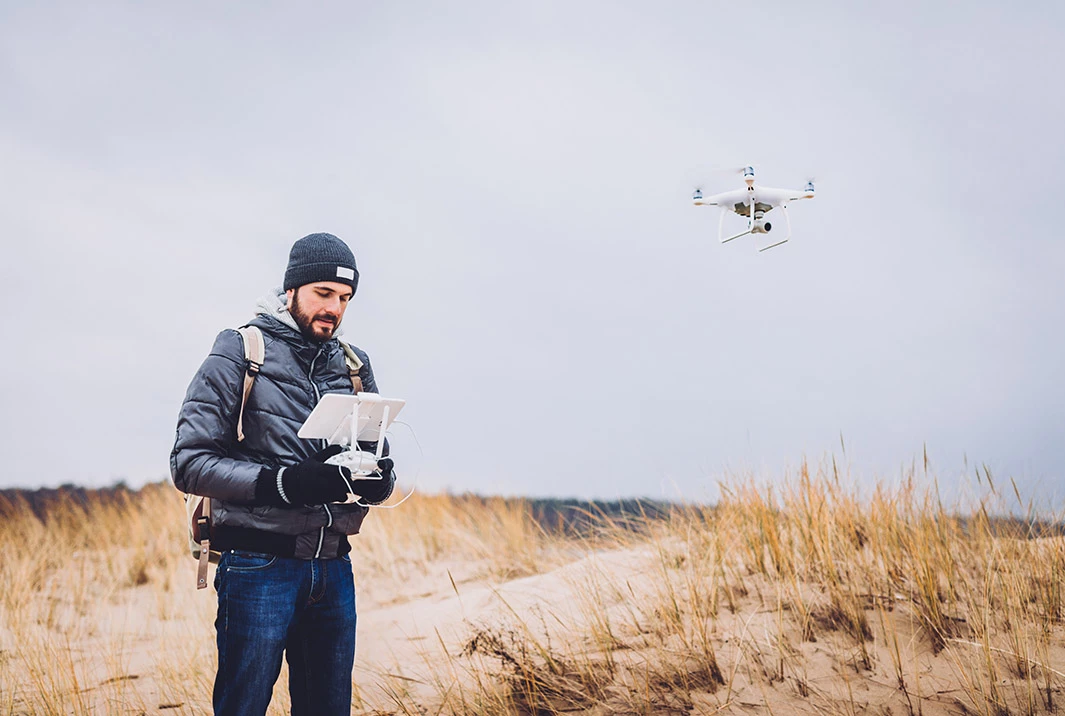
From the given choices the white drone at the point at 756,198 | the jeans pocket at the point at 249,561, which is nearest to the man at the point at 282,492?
the jeans pocket at the point at 249,561

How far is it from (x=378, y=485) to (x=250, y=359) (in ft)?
1.98

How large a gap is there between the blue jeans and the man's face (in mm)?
770

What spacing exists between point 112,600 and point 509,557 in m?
4.50

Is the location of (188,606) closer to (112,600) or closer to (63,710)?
(112,600)

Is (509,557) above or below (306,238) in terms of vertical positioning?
below

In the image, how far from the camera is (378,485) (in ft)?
8.63

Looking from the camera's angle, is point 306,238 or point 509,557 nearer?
point 306,238

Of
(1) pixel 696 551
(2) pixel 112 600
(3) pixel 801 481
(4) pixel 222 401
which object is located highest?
(4) pixel 222 401

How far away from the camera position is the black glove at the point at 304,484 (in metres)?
2.48

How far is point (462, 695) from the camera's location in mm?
4020

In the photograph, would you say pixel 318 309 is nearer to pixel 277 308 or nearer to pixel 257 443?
pixel 277 308

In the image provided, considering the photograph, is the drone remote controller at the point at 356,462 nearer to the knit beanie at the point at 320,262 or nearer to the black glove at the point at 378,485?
the black glove at the point at 378,485

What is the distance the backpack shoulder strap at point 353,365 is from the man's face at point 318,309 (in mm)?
189

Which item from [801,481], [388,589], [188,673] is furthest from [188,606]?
[801,481]
